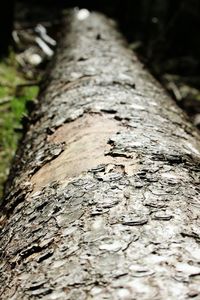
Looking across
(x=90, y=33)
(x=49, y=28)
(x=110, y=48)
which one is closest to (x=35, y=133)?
(x=110, y=48)

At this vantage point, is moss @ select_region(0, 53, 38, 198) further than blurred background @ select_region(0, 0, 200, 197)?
No

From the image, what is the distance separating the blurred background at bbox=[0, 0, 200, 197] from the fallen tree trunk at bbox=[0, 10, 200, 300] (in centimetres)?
86

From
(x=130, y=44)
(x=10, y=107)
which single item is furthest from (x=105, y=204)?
(x=130, y=44)

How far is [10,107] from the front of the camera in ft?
13.5

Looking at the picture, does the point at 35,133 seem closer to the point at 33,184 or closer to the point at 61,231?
the point at 33,184

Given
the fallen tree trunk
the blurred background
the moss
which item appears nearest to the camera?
the fallen tree trunk

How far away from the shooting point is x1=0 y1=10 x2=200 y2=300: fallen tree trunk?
3.40ft

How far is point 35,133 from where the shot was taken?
2297 mm

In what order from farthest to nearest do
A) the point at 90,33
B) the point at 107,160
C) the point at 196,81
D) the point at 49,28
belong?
the point at 49,28, the point at 196,81, the point at 90,33, the point at 107,160

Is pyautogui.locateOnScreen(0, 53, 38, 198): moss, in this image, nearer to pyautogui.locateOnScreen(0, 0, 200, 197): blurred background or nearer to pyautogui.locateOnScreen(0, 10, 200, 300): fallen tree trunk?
pyautogui.locateOnScreen(0, 0, 200, 197): blurred background

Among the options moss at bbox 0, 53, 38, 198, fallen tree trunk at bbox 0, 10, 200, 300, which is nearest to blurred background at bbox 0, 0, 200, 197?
moss at bbox 0, 53, 38, 198

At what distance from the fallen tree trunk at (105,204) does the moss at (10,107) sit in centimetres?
86

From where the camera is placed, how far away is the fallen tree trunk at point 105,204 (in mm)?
1035

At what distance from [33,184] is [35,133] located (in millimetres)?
672
